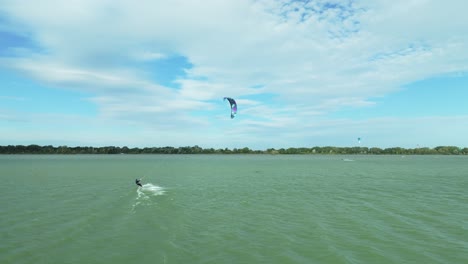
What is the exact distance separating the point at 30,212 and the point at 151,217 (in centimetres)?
1010

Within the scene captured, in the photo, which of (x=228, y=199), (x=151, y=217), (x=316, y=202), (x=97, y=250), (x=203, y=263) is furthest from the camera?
(x=228, y=199)

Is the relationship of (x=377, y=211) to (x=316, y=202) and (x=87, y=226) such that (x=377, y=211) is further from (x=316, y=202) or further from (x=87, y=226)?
(x=87, y=226)

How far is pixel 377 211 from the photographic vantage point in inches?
1073

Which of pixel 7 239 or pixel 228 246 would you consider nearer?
pixel 228 246

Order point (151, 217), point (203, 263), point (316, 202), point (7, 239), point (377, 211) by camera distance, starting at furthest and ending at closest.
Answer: point (316, 202) → point (377, 211) → point (151, 217) → point (7, 239) → point (203, 263)

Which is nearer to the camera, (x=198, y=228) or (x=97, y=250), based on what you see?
(x=97, y=250)

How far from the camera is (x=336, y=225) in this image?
22.2 metres

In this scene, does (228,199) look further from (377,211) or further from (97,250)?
(97,250)

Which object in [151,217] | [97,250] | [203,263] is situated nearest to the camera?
[203,263]

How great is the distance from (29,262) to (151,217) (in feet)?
35.3

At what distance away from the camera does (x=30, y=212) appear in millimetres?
26984

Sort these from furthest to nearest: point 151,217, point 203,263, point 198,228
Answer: point 151,217 < point 198,228 < point 203,263

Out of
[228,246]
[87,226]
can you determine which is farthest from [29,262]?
[228,246]

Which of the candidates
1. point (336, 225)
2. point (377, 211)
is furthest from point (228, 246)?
point (377, 211)
